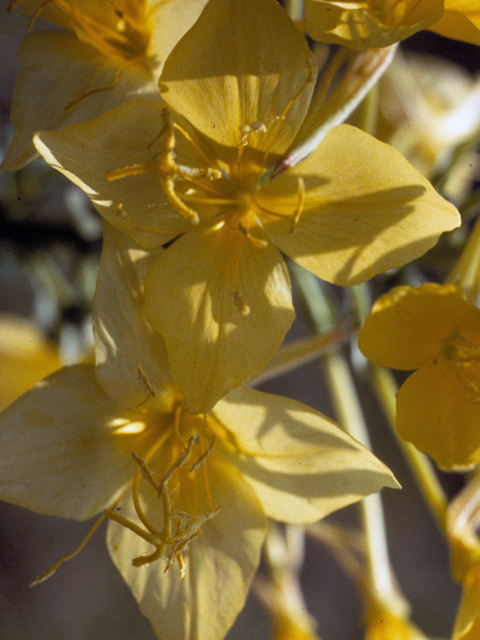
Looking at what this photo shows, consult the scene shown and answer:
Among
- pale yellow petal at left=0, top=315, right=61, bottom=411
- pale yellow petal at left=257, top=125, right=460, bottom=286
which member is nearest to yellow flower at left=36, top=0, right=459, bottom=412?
pale yellow petal at left=257, top=125, right=460, bottom=286

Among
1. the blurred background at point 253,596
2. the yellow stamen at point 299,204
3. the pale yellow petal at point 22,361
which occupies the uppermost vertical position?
the yellow stamen at point 299,204

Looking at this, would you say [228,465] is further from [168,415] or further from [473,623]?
[473,623]

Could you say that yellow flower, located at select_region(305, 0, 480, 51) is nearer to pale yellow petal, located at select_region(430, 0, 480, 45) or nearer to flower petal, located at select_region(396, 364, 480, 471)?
pale yellow petal, located at select_region(430, 0, 480, 45)

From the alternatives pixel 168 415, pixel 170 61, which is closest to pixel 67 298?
pixel 168 415

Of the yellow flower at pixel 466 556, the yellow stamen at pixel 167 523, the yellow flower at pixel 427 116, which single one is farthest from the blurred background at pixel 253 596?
the yellow stamen at pixel 167 523

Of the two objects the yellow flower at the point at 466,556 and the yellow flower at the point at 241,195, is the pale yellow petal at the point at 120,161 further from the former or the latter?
the yellow flower at the point at 466,556

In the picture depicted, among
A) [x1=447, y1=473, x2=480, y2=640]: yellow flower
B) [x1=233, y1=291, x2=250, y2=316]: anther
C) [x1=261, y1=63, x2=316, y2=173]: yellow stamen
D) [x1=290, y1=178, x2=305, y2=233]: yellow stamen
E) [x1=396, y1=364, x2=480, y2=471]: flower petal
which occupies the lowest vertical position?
[x1=447, y1=473, x2=480, y2=640]: yellow flower

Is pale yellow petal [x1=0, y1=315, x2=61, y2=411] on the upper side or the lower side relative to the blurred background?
upper

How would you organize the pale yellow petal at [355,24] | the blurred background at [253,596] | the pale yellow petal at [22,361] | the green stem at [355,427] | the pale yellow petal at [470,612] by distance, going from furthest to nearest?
1. the blurred background at [253,596]
2. the pale yellow petal at [22,361]
3. the green stem at [355,427]
4. the pale yellow petal at [470,612]
5. the pale yellow petal at [355,24]
